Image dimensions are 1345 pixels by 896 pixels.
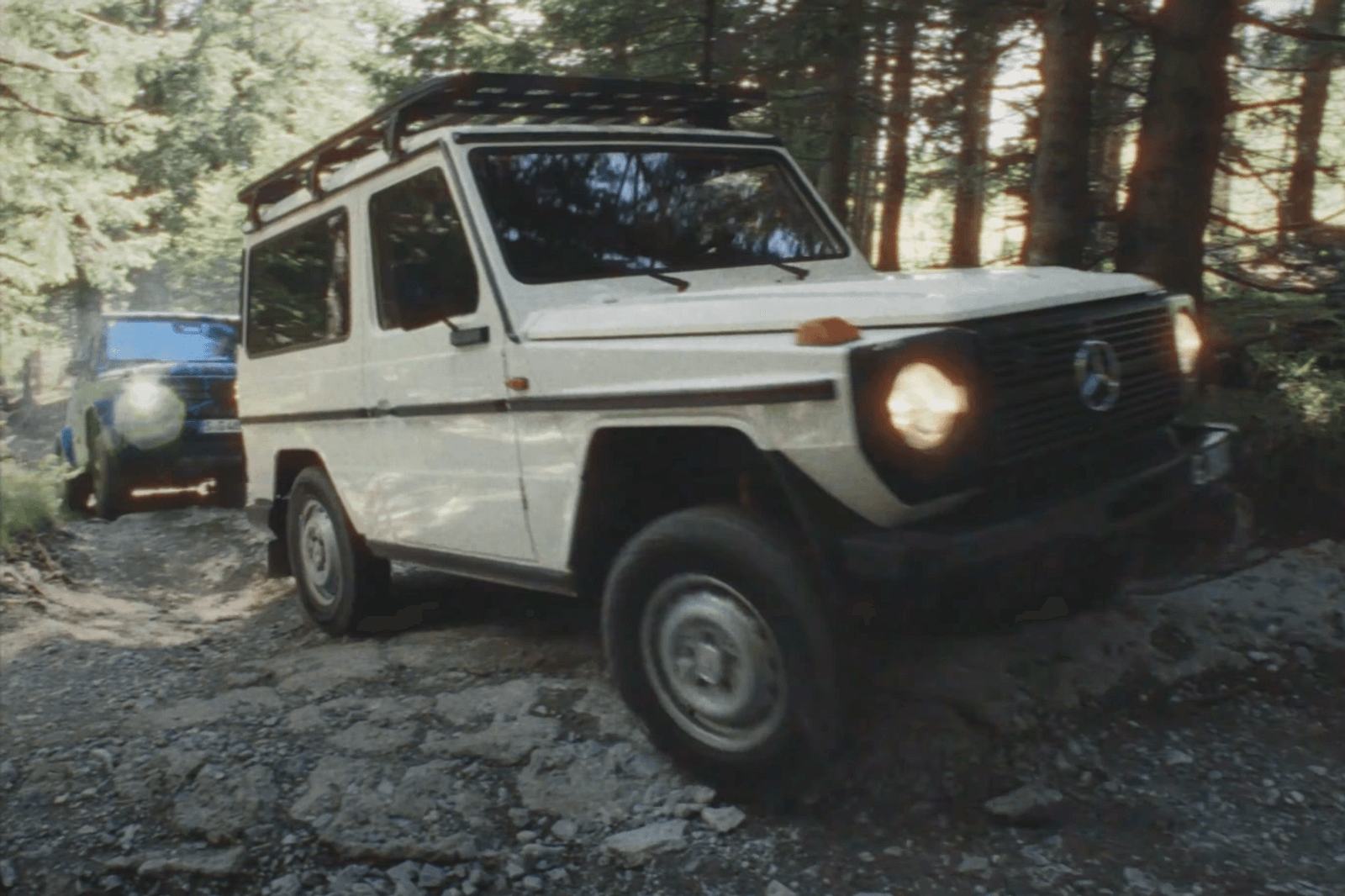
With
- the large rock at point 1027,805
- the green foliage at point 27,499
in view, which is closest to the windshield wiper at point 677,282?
the large rock at point 1027,805

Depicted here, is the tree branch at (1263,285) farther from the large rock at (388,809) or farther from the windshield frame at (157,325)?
the windshield frame at (157,325)

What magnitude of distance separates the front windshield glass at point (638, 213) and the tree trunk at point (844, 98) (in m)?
3.35

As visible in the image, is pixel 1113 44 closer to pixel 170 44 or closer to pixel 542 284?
pixel 542 284

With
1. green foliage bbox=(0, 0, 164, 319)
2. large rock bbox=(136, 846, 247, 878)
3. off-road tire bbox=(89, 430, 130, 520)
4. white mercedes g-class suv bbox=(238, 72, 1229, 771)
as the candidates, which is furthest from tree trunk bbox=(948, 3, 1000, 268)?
green foliage bbox=(0, 0, 164, 319)

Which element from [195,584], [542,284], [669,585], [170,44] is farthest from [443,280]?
[170,44]

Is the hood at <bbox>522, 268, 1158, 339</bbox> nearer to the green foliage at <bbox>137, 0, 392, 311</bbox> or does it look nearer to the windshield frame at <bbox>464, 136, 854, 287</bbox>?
the windshield frame at <bbox>464, 136, 854, 287</bbox>

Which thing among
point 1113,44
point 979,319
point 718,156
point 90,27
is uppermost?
point 90,27

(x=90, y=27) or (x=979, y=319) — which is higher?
(x=90, y=27)

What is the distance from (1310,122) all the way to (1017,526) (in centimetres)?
978

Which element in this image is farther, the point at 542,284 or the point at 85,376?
the point at 85,376

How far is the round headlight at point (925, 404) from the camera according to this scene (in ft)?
9.11

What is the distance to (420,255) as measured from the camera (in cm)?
438

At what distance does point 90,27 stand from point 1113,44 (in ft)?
43.0

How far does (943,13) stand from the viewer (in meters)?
7.61
